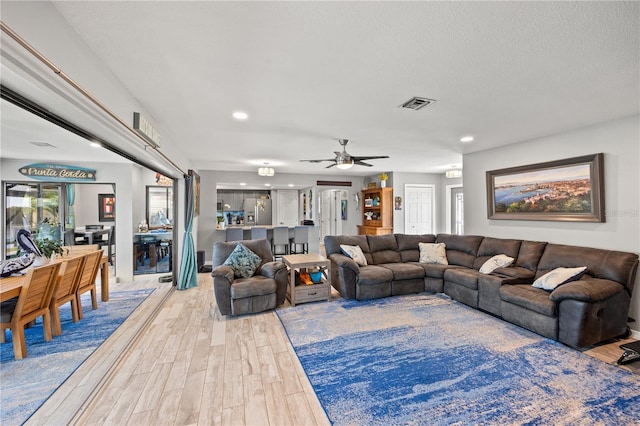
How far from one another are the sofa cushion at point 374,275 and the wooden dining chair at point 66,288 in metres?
3.63

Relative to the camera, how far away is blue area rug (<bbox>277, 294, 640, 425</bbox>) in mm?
1852

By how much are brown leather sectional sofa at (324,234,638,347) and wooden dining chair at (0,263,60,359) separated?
3.38m

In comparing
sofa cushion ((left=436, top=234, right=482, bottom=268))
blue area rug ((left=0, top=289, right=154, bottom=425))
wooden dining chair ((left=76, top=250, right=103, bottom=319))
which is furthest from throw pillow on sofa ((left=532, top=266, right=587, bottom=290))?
wooden dining chair ((left=76, top=250, right=103, bottom=319))

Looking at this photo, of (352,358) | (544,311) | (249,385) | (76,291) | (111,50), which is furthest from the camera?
(76,291)

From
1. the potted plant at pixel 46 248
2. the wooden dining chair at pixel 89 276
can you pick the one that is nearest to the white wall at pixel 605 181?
the wooden dining chair at pixel 89 276

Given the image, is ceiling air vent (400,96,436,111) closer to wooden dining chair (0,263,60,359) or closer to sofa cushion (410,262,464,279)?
sofa cushion (410,262,464,279)

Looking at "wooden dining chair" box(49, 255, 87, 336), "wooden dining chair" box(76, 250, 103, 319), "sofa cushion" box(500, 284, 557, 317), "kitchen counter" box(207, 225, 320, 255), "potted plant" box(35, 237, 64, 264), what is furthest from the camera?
"kitchen counter" box(207, 225, 320, 255)

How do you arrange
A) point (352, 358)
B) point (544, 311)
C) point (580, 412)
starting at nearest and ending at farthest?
1. point (580, 412)
2. point (352, 358)
3. point (544, 311)

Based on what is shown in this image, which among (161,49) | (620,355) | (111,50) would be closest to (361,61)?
(161,49)

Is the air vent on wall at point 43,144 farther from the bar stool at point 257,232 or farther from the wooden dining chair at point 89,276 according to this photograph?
the bar stool at point 257,232

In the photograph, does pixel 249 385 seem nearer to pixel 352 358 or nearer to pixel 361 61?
pixel 352 358

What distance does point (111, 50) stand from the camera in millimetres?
1742

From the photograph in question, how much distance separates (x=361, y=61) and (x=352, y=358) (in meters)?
2.50

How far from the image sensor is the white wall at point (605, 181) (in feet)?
10.00
